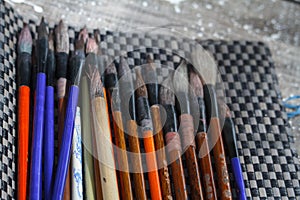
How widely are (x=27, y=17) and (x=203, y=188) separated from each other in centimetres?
46

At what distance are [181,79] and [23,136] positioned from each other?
11.3 inches

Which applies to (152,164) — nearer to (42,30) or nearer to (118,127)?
(118,127)

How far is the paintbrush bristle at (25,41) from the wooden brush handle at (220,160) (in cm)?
34

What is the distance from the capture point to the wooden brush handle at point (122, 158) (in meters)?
0.75

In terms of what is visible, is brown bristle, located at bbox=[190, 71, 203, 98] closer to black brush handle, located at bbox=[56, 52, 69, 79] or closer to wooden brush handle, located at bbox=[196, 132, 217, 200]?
wooden brush handle, located at bbox=[196, 132, 217, 200]

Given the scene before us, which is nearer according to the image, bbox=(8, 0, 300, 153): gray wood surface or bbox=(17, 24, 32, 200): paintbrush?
bbox=(17, 24, 32, 200): paintbrush

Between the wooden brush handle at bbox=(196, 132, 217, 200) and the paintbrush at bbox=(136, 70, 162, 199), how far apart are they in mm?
75

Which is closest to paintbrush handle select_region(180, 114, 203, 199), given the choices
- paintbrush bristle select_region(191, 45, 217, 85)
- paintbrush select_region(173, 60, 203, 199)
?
paintbrush select_region(173, 60, 203, 199)

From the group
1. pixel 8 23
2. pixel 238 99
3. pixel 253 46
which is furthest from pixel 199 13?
pixel 8 23

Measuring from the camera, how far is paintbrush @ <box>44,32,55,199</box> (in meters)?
0.74

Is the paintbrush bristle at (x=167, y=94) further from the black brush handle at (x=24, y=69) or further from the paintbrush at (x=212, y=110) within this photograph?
the black brush handle at (x=24, y=69)

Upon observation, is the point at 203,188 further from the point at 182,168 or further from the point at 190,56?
the point at 190,56

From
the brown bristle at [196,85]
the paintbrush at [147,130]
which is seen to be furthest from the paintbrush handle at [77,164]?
the brown bristle at [196,85]

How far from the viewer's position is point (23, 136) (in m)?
0.77
